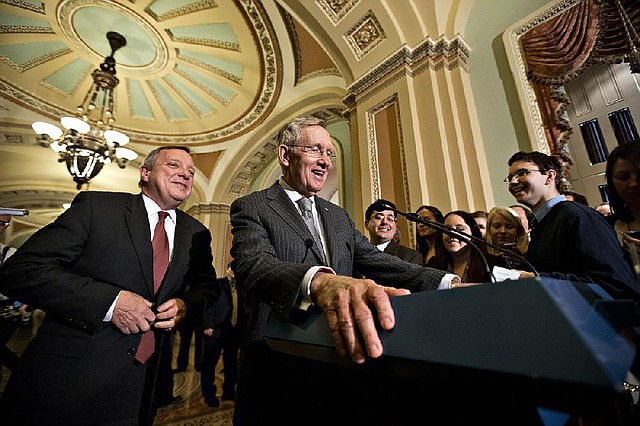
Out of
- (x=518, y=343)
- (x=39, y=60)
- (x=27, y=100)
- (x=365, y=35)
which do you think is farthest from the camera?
(x=27, y=100)

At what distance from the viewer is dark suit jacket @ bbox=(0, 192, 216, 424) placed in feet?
3.41

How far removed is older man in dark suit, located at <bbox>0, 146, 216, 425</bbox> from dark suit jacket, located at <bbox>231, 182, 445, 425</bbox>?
0.42 m

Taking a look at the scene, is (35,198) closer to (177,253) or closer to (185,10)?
(185,10)

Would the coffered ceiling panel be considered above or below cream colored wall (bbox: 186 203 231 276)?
above

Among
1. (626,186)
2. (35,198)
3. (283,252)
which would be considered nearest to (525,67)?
(626,186)

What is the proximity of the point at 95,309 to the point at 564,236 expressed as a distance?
1803 mm

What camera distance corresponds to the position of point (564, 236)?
126 centimetres

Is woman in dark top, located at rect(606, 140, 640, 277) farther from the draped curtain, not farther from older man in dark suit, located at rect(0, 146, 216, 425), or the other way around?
older man in dark suit, located at rect(0, 146, 216, 425)

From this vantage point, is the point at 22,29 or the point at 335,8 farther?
the point at 22,29

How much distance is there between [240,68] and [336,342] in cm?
660

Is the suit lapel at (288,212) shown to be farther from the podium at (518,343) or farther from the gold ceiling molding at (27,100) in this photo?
the gold ceiling molding at (27,100)

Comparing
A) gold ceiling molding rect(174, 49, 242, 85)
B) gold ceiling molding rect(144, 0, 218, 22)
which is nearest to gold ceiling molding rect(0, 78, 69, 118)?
gold ceiling molding rect(174, 49, 242, 85)

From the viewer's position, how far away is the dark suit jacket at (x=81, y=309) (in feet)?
3.41

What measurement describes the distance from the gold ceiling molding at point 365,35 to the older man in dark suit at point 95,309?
3.74m
